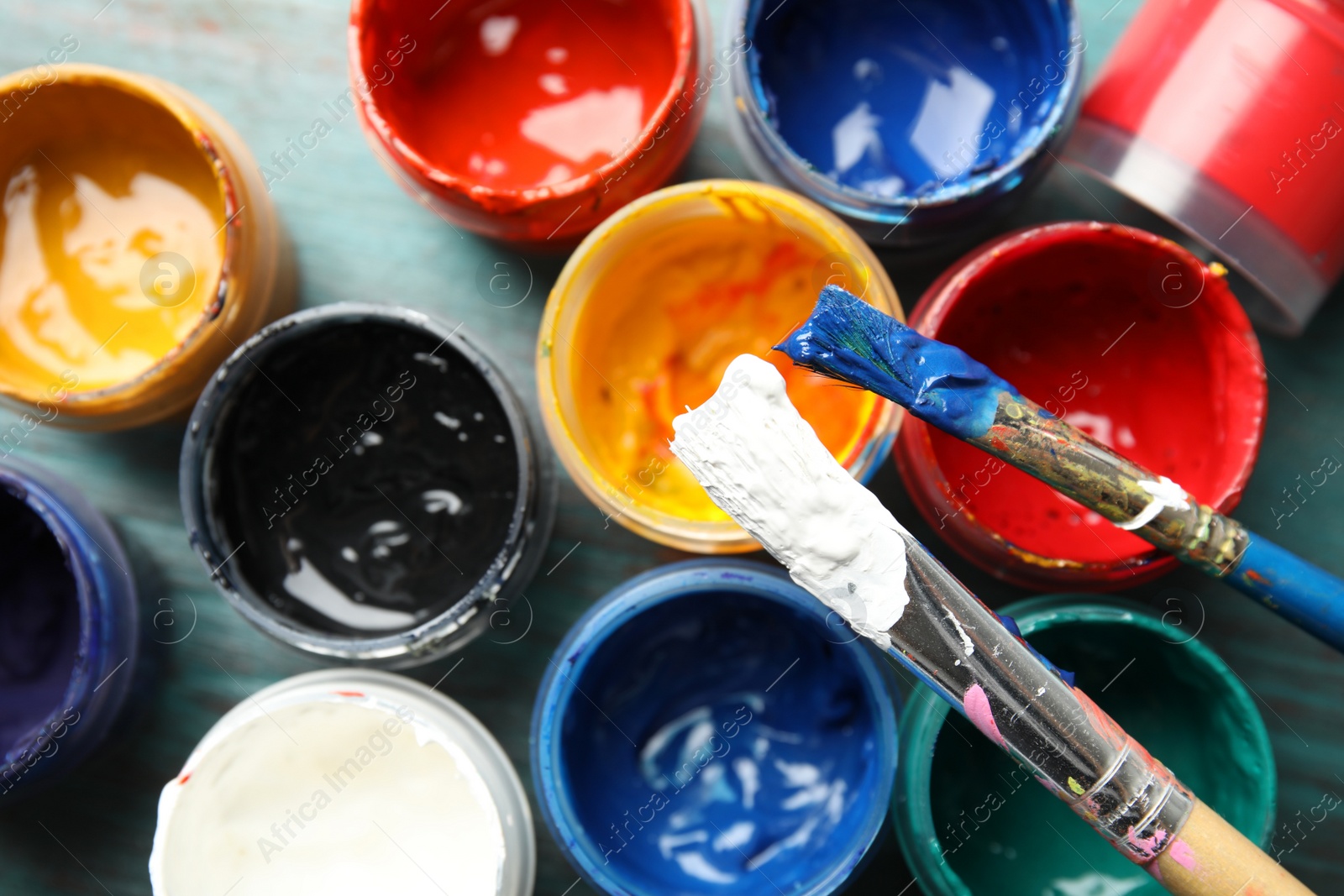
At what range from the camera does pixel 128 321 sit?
140cm

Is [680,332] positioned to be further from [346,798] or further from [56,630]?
[56,630]

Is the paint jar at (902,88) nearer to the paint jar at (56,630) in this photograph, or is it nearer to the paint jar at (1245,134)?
the paint jar at (1245,134)

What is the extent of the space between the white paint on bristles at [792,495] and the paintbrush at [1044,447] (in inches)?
3.7

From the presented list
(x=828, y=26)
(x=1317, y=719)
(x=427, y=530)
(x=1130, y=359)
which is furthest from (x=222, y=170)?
(x=1317, y=719)

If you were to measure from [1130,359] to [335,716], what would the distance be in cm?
119

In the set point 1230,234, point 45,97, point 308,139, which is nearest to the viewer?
point 1230,234

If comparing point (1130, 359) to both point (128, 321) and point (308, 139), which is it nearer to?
point (308, 139)

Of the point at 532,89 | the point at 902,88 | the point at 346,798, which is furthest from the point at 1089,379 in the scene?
Answer: the point at 346,798

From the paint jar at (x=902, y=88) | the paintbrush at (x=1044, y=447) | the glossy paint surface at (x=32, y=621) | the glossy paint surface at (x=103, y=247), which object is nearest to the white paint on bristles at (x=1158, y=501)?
the paintbrush at (x=1044, y=447)

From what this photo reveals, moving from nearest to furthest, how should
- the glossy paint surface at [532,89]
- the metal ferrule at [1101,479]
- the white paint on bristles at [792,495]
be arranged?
the white paint on bristles at [792,495] < the metal ferrule at [1101,479] < the glossy paint surface at [532,89]

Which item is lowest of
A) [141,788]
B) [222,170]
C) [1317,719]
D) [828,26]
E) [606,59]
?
A: [141,788]

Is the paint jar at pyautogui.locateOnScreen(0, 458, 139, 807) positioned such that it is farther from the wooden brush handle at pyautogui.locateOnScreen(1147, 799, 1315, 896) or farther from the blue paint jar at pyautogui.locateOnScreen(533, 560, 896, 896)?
the wooden brush handle at pyautogui.locateOnScreen(1147, 799, 1315, 896)

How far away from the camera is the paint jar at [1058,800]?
1.20m

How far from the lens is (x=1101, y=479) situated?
3.31 ft
